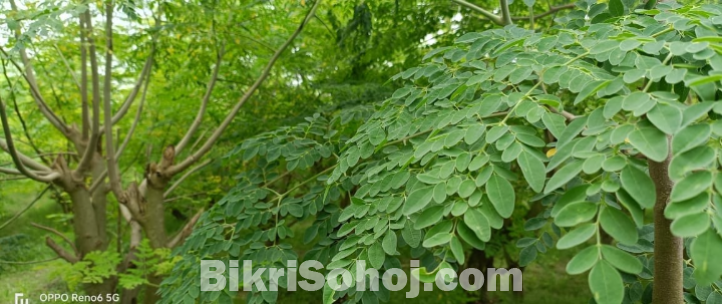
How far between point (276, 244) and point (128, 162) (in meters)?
4.97

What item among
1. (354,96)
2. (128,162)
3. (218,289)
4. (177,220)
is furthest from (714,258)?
(177,220)

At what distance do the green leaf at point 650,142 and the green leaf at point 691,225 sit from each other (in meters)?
0.12

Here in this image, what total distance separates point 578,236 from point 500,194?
203mm

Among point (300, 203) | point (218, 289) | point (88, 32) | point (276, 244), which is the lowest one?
point (218, 289)

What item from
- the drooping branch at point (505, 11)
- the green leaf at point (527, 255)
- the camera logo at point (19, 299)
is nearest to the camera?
the green leaf at point (527, 255)

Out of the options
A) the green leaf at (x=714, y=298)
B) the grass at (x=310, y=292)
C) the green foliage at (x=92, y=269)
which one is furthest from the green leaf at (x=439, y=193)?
the grass at (x=310, y=292)

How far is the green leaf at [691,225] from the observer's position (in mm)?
896

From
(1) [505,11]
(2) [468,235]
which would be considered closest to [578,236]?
(2) [468,235]

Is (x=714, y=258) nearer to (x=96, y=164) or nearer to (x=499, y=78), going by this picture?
(x=499, y=78)

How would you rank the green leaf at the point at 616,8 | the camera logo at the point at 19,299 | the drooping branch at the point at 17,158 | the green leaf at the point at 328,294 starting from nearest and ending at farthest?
the green leaf at the point at 328,294 → the green leaf at the point at 616,8 → the drooping branch at the point at 17,158 → the camera logo at the point at 19,299

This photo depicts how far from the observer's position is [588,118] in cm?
115

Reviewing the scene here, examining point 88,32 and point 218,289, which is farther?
point 88,32

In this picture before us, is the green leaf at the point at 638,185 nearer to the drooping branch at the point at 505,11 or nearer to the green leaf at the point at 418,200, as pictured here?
the green leaf at the point at 418,200

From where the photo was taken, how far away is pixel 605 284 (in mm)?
980
